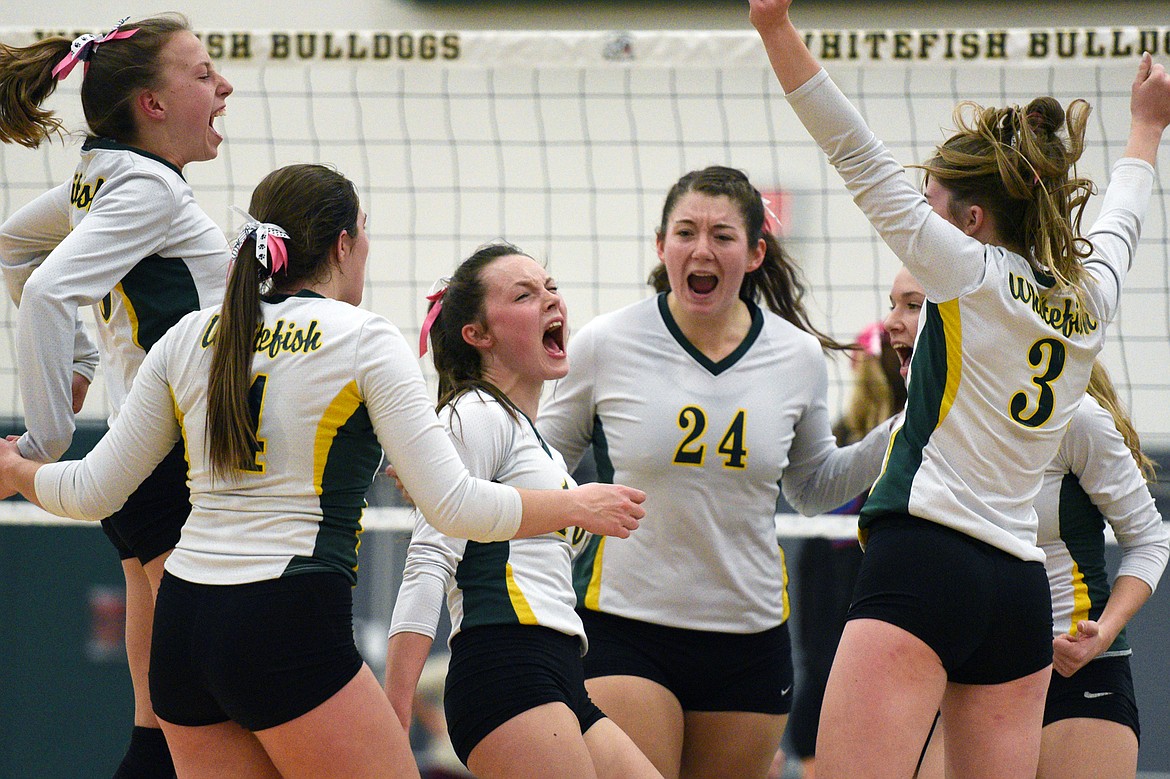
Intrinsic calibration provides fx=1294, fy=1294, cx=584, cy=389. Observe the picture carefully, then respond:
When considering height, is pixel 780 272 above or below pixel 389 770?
above

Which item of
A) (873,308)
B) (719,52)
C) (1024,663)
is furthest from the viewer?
(873,308)

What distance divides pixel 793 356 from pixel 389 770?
4.92 ft

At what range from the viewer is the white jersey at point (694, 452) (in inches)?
114

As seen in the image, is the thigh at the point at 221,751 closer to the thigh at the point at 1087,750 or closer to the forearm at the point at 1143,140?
the thigh at the point at 1087,750

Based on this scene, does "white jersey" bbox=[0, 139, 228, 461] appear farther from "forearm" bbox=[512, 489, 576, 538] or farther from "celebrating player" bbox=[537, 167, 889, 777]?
"celebrating player" bbox=[537, 167, 889, 777]

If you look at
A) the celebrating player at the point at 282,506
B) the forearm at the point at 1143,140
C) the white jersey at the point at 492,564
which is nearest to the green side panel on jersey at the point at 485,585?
the white jersey at the point at 492,564

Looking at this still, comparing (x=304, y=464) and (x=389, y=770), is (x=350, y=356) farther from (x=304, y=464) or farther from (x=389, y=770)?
(x=389, y=770)

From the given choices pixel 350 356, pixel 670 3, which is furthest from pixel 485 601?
pixel 670 3

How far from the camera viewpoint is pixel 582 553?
120 inches

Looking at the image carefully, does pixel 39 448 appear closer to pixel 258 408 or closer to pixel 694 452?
pixel 258 408

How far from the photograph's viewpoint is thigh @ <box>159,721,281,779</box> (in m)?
2.02

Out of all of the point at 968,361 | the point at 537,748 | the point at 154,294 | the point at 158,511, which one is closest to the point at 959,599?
the point at 968,361

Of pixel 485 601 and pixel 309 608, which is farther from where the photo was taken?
pixel 485 601

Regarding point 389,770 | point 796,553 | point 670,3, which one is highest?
point 670,3
